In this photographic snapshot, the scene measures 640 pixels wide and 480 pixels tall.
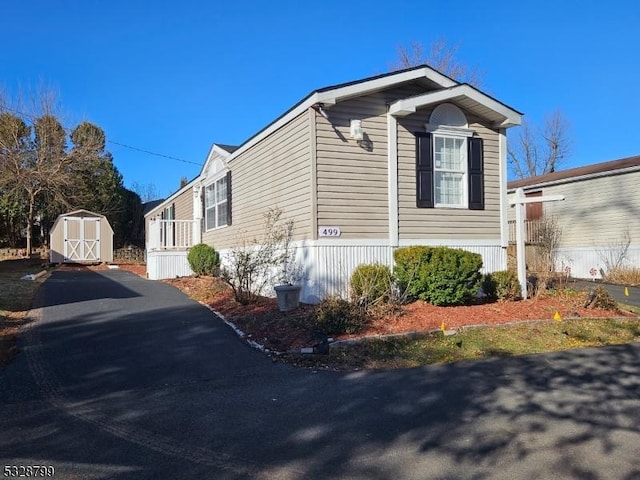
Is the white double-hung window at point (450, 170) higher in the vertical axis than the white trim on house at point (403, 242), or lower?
higher

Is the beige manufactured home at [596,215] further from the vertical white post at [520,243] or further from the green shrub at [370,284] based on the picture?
the green shrub at [370,284]

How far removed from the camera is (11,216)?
2922cm

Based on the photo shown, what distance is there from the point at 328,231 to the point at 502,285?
12.1ft

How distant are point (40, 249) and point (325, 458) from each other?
100ft

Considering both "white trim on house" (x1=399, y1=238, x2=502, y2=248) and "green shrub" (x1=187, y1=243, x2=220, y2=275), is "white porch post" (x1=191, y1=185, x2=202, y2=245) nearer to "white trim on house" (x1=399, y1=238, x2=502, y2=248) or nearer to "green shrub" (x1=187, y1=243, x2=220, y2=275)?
"green shrub" (x1=187, y1=243, x2=220, y2=275)

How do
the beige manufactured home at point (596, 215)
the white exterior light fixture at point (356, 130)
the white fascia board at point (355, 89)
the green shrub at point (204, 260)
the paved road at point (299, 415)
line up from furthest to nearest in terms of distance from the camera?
the beige manufactured home at point (596, 215) < the green shrub at point (204, 260) < the white exterior light fixture at point (356, 130) < the white fascia board at point (355, 89) < the paved road at point (299, 415)

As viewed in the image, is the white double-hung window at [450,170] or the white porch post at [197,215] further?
the white porch post at [197,215]

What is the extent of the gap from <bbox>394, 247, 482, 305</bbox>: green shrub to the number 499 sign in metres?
1.39

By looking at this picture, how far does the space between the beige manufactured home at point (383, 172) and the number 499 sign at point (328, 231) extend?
0.07ft

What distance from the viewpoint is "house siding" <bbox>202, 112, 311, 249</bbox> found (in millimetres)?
10461

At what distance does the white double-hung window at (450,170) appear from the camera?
37.5ft

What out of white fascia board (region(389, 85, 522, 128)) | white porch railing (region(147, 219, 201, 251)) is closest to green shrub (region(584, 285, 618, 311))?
white fascia board (region(389, 85, 522, 128))

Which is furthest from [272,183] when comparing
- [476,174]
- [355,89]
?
[476,174]

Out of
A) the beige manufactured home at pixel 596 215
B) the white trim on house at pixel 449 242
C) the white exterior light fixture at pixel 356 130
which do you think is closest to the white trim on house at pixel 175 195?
the white exterior light fixture at pixel 356 130
